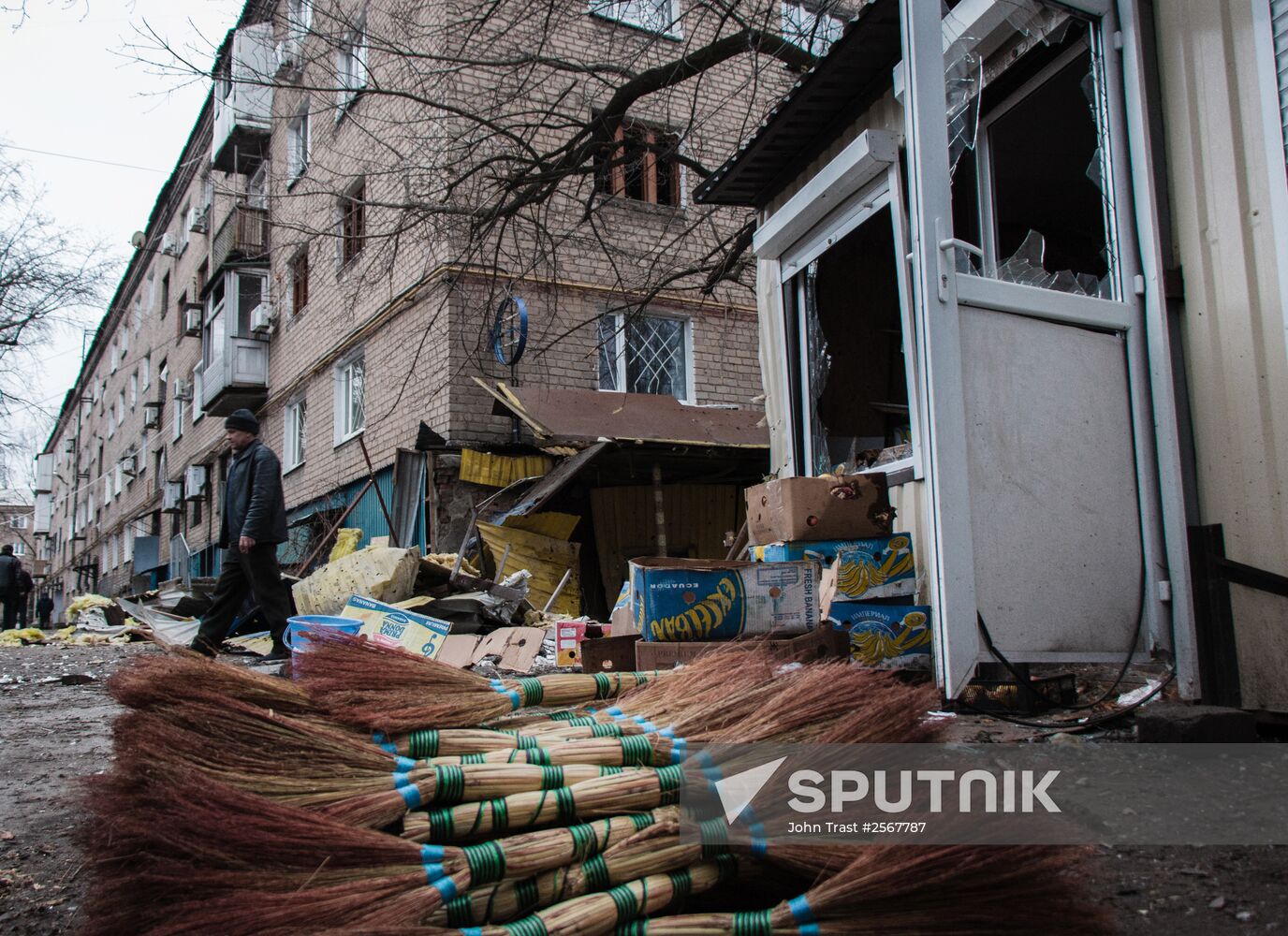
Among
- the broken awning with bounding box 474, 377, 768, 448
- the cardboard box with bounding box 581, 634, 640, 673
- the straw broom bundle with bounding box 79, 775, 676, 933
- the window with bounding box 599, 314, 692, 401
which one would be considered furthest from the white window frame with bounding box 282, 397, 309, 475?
the straw broom bundle with bounding box 79, 775, 676, 933

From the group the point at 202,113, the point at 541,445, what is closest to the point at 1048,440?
the point at 541,445

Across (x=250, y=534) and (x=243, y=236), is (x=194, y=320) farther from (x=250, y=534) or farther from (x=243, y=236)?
(x=250, y=534)

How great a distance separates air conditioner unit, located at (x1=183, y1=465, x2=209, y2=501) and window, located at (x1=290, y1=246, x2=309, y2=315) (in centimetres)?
756

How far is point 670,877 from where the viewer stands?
5.63ft

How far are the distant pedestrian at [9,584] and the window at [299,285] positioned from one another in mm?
6292

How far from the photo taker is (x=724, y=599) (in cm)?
425

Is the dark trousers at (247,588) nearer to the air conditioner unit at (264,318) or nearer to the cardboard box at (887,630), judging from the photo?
the cardboard box at (887,630)

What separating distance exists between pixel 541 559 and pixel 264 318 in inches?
430

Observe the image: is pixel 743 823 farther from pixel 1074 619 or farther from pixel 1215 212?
pixel 1215 212

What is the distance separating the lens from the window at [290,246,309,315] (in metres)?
17.2

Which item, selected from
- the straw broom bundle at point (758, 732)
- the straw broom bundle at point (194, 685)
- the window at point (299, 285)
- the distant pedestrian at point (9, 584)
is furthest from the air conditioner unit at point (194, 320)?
the straw broom bundle at point (758, 732)

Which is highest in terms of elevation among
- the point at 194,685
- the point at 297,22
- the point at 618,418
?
the point at 297,22

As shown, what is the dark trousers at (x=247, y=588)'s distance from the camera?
692cm

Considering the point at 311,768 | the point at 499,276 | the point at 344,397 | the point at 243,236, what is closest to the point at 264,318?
the point at 243,236
